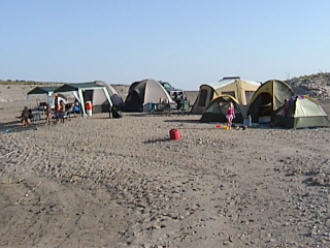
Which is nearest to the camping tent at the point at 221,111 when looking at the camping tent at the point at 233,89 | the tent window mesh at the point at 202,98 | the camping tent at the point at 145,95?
the camping tent at the point at 233,89

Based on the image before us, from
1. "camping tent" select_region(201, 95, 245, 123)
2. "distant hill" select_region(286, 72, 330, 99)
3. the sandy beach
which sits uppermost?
"distant hill" select_region(286, 72, 330, 99)

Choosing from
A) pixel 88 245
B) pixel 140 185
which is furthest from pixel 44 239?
pixel 140 185

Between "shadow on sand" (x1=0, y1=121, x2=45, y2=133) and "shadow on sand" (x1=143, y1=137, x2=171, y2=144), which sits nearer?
"shadow on sand" (x1=143, y1=137, x2=171, y2=144)

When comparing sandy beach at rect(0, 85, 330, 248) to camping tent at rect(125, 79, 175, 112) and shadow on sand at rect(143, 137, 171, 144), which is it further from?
camping tent at rect(125, 79, 175, 112)

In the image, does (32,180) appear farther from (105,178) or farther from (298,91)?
(298,91)

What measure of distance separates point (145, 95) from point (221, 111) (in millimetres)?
8667

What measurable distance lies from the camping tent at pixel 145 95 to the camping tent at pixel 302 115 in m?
10.9

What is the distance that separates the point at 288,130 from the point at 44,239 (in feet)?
36.3

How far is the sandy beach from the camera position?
835 centimetres

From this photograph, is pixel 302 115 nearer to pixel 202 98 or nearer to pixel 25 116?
pixel 202 98

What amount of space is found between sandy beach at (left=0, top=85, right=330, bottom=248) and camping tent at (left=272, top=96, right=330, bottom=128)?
67 cm

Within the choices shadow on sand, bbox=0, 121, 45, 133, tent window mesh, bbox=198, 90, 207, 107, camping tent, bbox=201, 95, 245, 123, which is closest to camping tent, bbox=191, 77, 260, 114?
tent window mesh, bbox=198, 90, 207, 107

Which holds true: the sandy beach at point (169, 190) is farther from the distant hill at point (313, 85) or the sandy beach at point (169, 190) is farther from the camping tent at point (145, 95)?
the distant hill at point (313, 85)

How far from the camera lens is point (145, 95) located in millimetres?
28938
